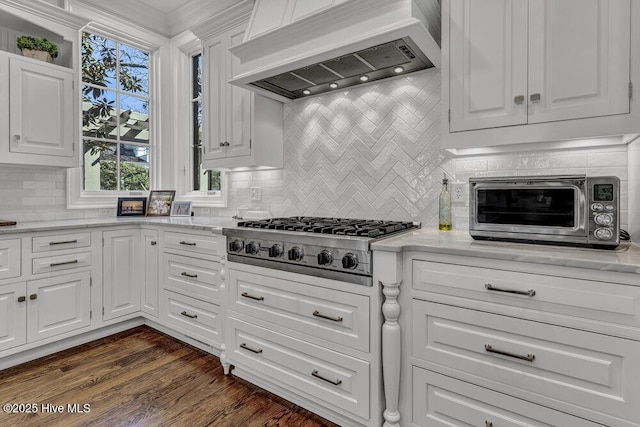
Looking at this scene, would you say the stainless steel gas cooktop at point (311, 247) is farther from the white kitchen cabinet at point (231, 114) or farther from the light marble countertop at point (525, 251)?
the white kitchen cabinet at point (231, 114)

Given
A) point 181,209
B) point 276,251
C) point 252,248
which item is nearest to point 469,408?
point 276,251

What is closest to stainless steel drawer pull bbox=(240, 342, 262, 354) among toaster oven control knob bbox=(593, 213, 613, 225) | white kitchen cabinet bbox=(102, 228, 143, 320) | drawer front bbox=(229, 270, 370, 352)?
drawer front bbox=(229, 270, 370, 352)

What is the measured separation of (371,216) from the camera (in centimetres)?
245

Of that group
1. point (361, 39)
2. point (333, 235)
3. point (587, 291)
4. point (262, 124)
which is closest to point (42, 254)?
point (262, 124)

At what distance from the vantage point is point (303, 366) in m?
1.87

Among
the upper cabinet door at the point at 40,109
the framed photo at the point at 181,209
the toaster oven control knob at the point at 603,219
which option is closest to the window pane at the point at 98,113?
the upper cabinet door at the point at 40,109

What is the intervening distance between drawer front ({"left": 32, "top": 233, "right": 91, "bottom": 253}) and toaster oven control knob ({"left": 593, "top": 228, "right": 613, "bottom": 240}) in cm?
324

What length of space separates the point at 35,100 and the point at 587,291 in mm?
3622

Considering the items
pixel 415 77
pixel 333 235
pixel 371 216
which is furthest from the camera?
pixel 371 216

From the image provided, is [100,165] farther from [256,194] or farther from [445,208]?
[445,208]

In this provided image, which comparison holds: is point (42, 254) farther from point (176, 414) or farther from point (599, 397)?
point (599, 397)

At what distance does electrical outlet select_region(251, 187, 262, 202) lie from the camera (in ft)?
10.2

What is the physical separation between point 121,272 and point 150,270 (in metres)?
0.25

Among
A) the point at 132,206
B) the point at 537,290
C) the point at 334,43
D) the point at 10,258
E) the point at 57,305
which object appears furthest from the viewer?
the point at 132,206
